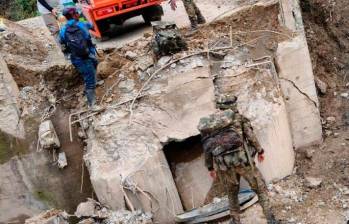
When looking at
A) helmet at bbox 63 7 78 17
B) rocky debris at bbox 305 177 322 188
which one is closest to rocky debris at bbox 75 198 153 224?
rocky debris at bbox 305 177 322 188

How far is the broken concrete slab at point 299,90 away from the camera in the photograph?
25.5 ft

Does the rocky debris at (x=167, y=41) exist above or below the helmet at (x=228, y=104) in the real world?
above

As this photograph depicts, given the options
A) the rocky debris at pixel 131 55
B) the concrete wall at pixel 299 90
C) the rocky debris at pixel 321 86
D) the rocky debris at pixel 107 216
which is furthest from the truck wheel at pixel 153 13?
the rocky debris at pixel 107 216

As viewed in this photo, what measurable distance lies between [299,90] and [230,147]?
2.74 meters

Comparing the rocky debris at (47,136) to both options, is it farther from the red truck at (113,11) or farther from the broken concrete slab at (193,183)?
the red truck at (113,11)

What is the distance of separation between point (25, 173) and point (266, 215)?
3680 mm

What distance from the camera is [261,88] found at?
7336 millimetres

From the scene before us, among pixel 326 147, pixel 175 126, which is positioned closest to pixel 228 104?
pixel 175 126

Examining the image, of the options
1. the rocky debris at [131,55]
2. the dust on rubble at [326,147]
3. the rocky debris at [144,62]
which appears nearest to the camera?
the dust on rubble at [326,147]

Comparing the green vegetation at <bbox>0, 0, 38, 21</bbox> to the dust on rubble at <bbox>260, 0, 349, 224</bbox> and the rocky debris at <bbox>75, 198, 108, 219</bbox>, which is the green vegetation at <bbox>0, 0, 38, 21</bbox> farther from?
the rocky debris at <bbox>75, 198, 108, 219</bbox>

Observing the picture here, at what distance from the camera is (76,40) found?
676cm

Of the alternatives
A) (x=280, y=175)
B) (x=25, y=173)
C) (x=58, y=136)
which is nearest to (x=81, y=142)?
(x=58, y=136)

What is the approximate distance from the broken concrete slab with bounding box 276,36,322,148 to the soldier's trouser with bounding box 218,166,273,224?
202cm

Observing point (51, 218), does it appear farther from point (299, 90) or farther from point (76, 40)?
point (299, 90)
